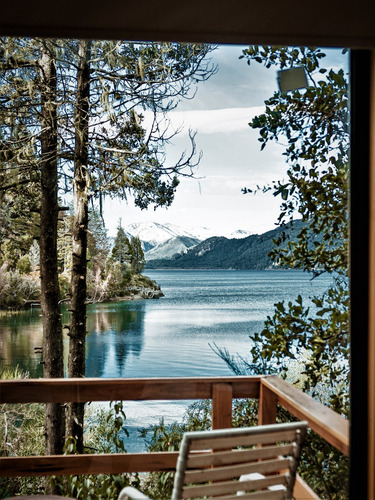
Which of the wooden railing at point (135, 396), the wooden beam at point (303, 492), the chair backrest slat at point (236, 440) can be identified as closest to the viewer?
the chair backrest slat at point (236, 440)

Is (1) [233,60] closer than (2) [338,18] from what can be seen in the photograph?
No

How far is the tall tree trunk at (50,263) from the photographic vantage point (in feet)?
10.2

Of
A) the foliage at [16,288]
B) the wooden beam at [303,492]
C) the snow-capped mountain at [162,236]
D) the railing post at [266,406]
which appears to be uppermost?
the snow-capped mountain at [162,236]

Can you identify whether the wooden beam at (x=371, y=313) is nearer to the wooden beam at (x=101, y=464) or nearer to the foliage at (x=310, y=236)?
the foliage at (x=310, y=236)

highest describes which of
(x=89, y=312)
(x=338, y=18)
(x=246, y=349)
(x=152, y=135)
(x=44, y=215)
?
(x=338, y=18)

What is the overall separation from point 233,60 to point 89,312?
159cm

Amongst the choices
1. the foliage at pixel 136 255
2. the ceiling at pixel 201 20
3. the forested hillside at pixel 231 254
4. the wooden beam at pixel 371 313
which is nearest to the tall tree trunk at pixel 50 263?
the foliage at pixel 136 255

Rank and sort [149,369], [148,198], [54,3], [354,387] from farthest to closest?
[148,198] → [149,369] → [354,387] → [54,3]

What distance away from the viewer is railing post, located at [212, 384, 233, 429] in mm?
3041

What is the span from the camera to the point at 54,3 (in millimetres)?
1998

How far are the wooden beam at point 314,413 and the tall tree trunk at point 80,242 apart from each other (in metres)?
1.03

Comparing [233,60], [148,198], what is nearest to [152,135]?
[148,198]

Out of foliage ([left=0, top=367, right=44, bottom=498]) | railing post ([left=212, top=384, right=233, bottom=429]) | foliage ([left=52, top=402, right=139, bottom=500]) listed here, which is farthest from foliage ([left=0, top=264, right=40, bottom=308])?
railing post ([left=212, top=384, right=233, bottom=429])

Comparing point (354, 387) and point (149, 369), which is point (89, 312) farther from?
point (354, 387)
